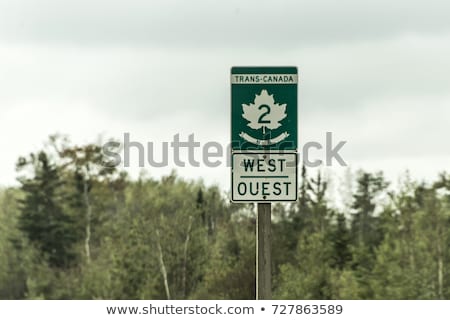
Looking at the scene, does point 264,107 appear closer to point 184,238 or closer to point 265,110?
point 265,110

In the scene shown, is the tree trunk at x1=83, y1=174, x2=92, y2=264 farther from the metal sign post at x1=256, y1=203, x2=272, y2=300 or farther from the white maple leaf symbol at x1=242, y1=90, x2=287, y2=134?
the white maple leaf symbol at x1=242, y1=90, x2=287, y2=134

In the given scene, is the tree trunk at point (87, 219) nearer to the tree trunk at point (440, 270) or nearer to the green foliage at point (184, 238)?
the green foliage at point (184, 238)

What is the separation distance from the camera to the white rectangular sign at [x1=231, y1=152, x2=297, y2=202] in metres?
8.73

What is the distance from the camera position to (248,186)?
8758 millimetres

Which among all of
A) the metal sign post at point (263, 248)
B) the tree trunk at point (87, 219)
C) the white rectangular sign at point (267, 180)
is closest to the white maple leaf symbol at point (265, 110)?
the white rectangular sign at point (267, 180)

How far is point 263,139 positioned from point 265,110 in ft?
0.85

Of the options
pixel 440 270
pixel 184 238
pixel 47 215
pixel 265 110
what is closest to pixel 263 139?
pixel 265 110

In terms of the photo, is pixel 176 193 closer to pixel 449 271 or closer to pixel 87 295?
pixel 87 295

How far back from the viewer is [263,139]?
28.7 ft

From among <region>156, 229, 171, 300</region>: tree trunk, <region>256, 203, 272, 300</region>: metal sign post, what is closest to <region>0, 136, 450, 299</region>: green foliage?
<region>156, 229, 171, 300</region>: tree trunk

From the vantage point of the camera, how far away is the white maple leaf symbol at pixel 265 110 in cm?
866

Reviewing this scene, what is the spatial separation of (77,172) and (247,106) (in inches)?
2766
